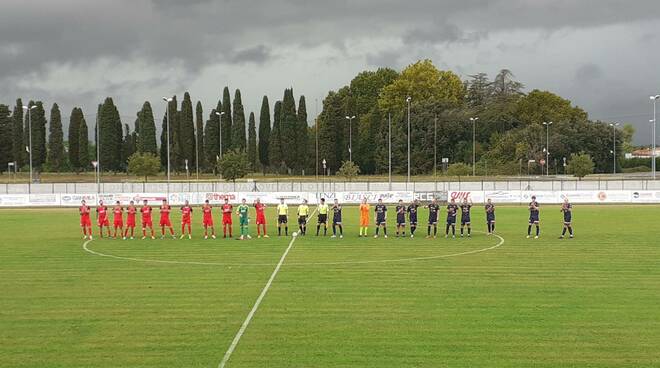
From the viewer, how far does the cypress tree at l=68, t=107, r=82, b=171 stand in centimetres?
9869

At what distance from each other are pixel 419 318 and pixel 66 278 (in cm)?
1061

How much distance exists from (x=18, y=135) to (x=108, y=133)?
12884 mm

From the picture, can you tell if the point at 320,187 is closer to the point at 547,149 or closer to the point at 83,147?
the point at 547,149

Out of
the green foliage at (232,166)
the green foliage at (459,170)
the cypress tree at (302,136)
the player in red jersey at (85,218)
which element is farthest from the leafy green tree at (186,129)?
the player in red jersey at (85,218)

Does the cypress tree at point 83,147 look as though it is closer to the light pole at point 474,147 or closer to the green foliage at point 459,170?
the green foliage at point 459,170

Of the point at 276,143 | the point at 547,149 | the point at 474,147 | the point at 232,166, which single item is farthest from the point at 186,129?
the point at 547,149

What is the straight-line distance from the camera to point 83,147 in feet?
319

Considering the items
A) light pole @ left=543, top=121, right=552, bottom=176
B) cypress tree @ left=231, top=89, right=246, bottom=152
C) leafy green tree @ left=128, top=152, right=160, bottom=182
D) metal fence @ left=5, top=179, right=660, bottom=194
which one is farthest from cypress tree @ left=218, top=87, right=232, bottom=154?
light pole @ left=543, top=121, right=552, bottom=176

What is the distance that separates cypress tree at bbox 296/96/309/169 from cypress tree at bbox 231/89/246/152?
8312 millimetres

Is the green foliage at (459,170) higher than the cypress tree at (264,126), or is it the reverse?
the cypress tree at (264,126)

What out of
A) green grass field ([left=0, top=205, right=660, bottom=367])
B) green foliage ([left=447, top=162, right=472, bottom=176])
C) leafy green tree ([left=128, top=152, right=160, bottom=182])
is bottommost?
green grass field ([left=0, top=205, right=660, bottom=367])

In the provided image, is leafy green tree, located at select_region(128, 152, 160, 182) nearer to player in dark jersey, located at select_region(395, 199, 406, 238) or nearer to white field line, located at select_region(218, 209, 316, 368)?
player in dark jersey, located at select_region(395, 199, 406, 238)

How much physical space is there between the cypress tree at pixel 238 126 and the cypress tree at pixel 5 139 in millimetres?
31974

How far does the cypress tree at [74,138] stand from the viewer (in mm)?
98688
